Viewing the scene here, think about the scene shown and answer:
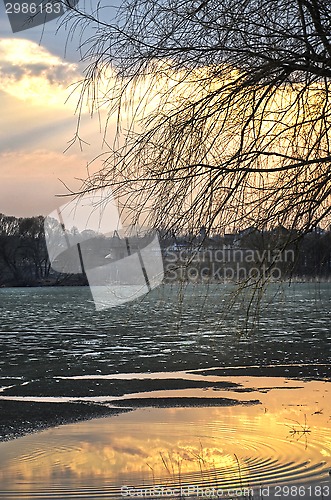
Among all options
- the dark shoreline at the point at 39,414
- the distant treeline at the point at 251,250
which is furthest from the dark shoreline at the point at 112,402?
the distant treeline at the point at 251,250

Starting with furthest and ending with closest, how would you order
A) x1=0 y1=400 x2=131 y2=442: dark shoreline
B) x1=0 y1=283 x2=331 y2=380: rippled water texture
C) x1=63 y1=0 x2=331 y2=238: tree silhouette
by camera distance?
x1=0 y1=283 x2=331 y2=380: rippled water texture < x1=0 y1=400 x2=131 y2=442: dark shoreline < x1=63 y1=0 x2=331 y2=238: tree silhouette

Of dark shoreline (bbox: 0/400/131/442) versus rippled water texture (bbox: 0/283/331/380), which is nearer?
dark shoreline (bbox: 0/400/131/442)

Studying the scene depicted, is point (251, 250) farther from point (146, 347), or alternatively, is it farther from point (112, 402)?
point (146, 347)

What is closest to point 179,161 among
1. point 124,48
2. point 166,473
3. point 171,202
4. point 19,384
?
point 171,202

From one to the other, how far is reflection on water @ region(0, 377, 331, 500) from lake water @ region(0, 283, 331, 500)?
1cm

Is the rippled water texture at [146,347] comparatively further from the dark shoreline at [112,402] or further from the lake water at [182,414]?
the dark shoreline at [112,402]

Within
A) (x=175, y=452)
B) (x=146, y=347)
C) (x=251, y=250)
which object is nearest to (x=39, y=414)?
(x=175, y=452)

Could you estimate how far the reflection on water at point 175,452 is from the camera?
20.1 ft

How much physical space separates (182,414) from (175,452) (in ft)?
6.77

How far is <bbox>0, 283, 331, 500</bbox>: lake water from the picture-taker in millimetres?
5863

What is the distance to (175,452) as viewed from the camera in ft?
23.5

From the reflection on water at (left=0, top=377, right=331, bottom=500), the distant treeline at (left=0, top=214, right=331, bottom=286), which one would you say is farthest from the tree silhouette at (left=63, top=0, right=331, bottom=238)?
the reflection on water at (left=0, top=377, right=331, bottom=500)

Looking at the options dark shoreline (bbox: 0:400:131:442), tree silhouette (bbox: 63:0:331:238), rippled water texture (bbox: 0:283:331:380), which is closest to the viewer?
tree silhouette (bbox: 63:0:331:238)

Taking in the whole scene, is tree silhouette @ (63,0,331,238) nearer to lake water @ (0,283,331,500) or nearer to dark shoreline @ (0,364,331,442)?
lake water @ (0,283,331,500)
